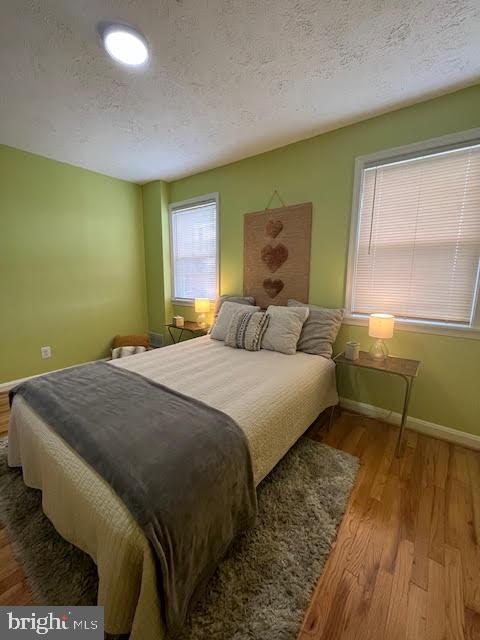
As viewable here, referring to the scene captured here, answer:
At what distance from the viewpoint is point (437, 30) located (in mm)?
1339

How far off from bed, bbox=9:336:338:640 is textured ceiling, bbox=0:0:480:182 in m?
1.90

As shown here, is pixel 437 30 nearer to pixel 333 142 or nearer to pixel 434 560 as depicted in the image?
pixel 333 142

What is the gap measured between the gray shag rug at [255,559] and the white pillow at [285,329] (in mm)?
932

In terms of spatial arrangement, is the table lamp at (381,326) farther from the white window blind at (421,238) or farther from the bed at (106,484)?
the bed at (106,484)

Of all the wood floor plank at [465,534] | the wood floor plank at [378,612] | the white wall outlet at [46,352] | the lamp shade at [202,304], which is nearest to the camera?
the wood floor plank at [378,612]

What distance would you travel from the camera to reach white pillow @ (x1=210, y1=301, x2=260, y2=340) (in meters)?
2.57

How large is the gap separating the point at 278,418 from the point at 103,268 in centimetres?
Result: 311

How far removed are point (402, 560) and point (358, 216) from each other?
89.8 inches

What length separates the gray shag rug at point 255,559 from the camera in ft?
3.16

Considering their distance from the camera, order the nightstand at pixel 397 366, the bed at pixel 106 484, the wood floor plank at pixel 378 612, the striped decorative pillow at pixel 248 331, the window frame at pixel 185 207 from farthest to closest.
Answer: the window frame at pixel 185 207 → the striped decorative pillow at pixel 248 331 → the nightstand at pixel 397 366 → the wood floor plank at pixel 378 612 → the bed at pixel 106 484

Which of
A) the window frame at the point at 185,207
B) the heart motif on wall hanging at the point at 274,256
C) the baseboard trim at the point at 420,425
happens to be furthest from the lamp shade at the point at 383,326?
the window frame at the point at 185,207

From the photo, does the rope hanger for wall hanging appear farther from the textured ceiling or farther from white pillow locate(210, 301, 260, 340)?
white pillow locate(210, 301, 260, 340)

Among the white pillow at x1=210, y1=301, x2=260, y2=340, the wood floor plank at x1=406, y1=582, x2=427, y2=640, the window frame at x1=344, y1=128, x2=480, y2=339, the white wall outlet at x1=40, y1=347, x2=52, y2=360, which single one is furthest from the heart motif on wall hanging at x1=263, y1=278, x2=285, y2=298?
the white wall outlet at x1=40, y1=347, x2=52, y2=360

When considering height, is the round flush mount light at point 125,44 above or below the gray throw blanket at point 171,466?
above
